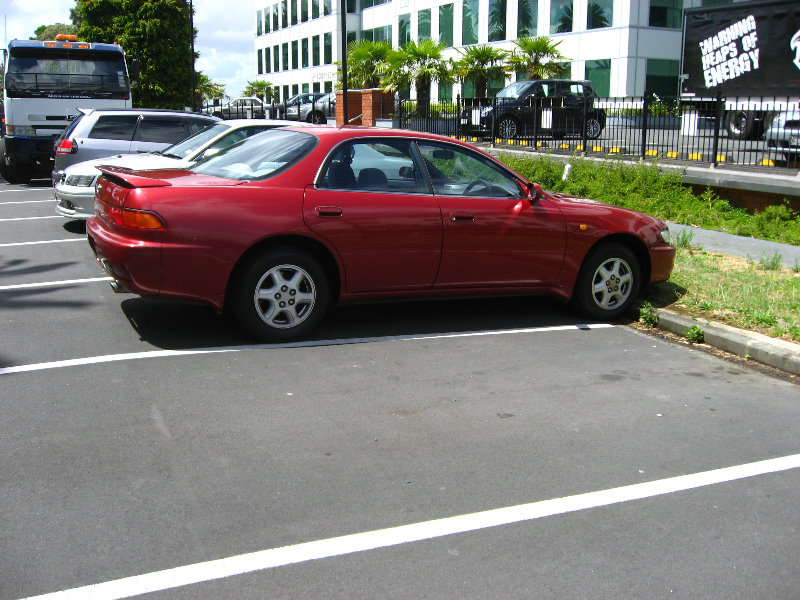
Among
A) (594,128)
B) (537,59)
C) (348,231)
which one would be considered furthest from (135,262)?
(537,59)

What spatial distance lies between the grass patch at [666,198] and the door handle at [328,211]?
7249 mm

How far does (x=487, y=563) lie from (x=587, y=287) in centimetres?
457

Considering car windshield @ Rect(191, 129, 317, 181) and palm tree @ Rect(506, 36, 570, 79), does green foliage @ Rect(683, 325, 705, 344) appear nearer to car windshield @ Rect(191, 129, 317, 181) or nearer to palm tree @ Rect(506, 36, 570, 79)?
car windshield @ Rect(191, 129, 317, 181)

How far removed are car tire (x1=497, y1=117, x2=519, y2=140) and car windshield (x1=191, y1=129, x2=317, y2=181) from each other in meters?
13.2

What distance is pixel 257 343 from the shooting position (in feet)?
22.0

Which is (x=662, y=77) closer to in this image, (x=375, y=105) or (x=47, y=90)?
(x=375, y=105)

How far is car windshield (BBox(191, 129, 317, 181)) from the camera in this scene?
679cm

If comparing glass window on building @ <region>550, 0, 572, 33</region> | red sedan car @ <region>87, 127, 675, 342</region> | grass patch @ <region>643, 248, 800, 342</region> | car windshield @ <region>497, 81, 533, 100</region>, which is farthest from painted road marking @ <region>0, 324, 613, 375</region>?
glass window on building @ <region>550, 0, 572, 33</region>

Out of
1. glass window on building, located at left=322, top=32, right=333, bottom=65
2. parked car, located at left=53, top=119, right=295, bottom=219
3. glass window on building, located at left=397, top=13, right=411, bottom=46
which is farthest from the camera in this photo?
glass window on building, located at left=322, top=32, right=333, bottom=65

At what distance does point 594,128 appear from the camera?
16875mm

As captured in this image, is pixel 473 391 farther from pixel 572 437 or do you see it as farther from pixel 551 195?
pixel 551 195

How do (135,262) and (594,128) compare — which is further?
(594,128)

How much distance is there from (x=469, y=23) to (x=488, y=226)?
4021cm

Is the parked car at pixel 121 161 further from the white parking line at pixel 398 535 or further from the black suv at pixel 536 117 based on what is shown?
the white parking line at pixel 398 535
